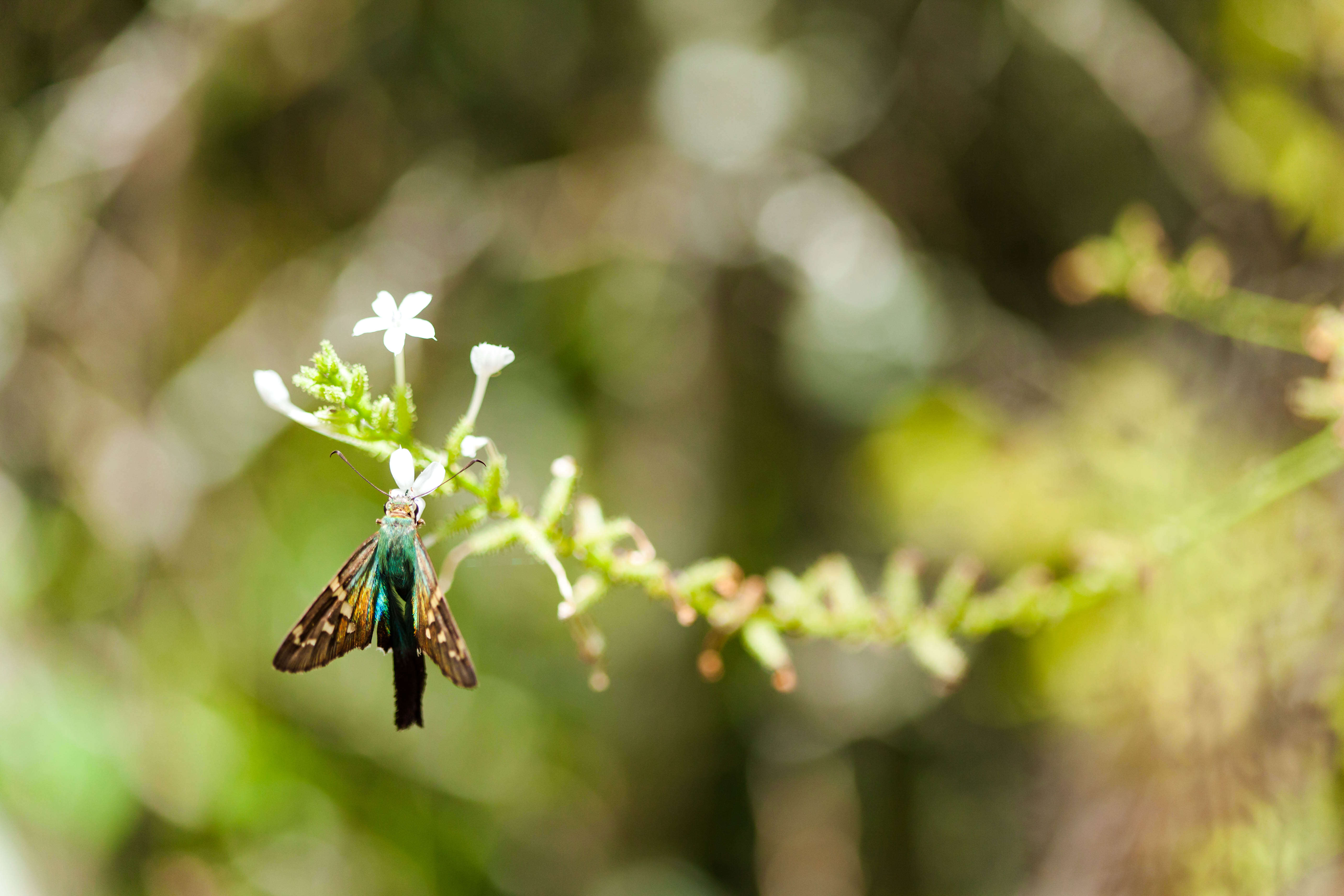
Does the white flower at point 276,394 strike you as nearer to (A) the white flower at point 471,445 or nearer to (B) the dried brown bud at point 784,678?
(A) the white flower at point 471,445

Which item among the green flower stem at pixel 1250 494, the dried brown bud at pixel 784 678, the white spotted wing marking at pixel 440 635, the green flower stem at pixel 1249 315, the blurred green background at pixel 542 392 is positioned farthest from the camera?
the blurred green background at pixel 542 392

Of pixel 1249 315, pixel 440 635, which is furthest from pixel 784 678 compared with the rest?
pixel 1249 315

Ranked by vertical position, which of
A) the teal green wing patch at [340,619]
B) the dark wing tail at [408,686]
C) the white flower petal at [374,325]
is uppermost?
the white flower petal at [374,325]

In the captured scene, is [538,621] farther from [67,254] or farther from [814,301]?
[67,254]

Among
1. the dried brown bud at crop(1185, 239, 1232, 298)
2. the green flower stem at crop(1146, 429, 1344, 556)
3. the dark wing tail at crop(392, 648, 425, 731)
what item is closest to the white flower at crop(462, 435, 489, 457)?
the dark wing tail at crop(392, 648, 425, 731)

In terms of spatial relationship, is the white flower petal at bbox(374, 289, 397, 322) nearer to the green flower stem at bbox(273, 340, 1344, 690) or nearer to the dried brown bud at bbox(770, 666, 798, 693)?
the green flower stem at bbox(273, 340, 1344, 690)

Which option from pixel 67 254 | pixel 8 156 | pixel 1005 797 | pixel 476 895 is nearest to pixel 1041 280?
pixel 1005 797

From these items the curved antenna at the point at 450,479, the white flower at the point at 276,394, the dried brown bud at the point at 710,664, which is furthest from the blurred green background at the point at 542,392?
the white flower at the point at 276,394

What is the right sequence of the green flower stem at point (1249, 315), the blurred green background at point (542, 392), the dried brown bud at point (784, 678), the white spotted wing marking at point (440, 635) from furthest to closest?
the blurred green background at point (542, 392) < the green flower stem at point (1249, 315) < the dried brown bud at point (784, 678) < the white spotted wing marking at point (440, 635)
